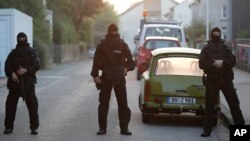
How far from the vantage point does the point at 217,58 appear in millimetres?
11281

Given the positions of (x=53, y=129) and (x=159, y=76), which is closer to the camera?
(x=53, y=129)

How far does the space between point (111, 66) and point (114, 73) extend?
132 mm

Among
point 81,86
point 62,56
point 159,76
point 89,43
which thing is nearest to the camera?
point 159,76

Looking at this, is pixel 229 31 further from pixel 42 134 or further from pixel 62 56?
pixel 42 134

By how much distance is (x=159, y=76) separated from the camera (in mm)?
13234

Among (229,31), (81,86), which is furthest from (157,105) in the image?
(229,31)

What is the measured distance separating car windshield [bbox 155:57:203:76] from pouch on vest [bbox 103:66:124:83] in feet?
6.84

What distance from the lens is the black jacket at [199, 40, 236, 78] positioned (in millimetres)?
11250

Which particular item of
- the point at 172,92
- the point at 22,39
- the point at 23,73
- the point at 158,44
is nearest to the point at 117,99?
the point at 23,73

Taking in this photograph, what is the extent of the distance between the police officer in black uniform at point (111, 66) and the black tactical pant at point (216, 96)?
1.37 metres

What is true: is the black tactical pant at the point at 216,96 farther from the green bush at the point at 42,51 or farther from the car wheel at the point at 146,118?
the green bush at the point at 42,51

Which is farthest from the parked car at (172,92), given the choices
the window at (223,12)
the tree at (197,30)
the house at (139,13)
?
the house at (139,13)

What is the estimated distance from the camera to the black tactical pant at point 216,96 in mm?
11305

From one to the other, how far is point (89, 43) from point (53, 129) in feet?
237
